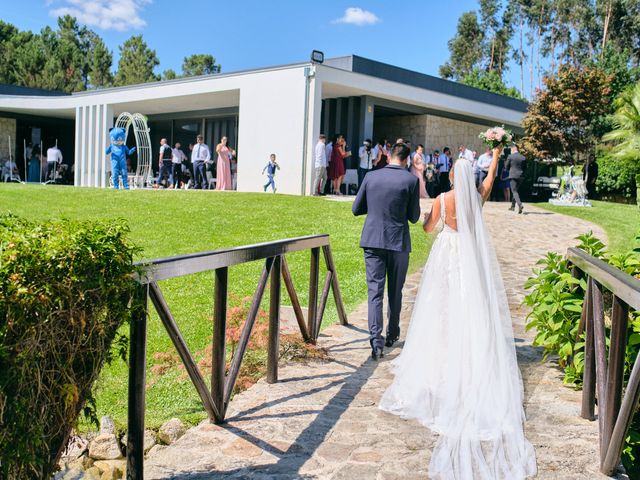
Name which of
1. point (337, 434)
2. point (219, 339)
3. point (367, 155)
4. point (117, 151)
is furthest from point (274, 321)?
point (367, 155)

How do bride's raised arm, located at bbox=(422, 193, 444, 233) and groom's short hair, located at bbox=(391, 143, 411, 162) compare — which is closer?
bride's raised arm, located at bbox=(422, 193, 444, 233)

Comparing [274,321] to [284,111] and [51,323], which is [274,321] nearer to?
[51,323]

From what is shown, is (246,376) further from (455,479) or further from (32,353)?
(32,353)

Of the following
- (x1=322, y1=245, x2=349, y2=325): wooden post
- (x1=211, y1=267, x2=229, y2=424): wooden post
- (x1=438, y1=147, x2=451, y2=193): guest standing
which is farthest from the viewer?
(x1=438, y1=147, x2=451, y2=193): guest standing

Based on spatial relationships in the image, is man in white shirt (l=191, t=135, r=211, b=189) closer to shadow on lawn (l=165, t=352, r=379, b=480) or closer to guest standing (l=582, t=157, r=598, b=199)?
shadow on lawn (l=165, t=352, r=379, b=480)

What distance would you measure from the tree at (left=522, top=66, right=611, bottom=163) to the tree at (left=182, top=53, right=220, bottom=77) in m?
51.7

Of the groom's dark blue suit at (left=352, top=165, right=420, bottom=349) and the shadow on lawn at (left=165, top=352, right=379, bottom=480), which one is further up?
the groom's dark blue suit at (left=352, top=165, right=420, bottom=349)

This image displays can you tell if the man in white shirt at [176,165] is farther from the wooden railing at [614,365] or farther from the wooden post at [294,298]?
the wooden railing at [614,365]

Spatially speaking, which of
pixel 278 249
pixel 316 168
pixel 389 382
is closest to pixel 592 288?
pixel 389 382

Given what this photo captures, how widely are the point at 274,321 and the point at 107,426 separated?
154 cm

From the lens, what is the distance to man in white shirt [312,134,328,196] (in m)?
19.0

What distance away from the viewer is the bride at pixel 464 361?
3.74 meters

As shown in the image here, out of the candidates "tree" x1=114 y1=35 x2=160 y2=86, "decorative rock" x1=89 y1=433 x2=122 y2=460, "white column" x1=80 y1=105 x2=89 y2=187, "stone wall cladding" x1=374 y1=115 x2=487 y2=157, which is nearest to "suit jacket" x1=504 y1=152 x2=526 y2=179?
"stone wall cladding" x1=374 y1=115 x2=487 y2=157

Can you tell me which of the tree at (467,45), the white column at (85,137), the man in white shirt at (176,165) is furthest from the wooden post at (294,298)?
the tree at (467,45)
